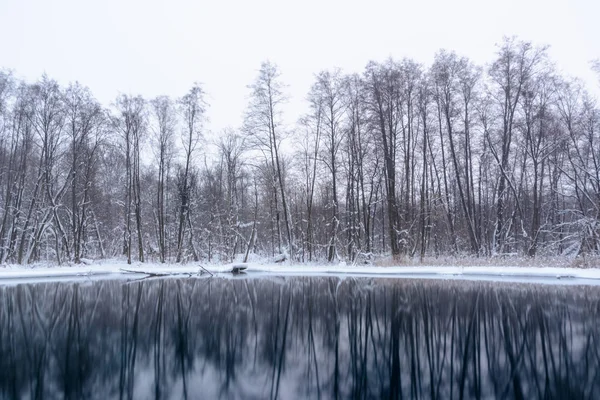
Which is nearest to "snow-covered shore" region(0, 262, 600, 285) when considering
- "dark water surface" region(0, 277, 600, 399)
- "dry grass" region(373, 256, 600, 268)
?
"dry grass" region(373, 256, 600, 268)

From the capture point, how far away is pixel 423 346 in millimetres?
8266

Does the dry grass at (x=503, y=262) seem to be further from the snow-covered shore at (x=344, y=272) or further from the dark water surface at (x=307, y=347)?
the dark water surface at (x=307, y=347)

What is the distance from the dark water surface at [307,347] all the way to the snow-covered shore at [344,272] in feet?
15.0

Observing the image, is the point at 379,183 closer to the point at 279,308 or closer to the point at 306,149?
the point at 306,149

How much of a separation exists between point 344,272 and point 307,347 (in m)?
18.0

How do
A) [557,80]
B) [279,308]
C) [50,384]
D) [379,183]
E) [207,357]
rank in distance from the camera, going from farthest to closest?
[379,183]
[557,80]
[279,308]
[207,357]
[50,384]

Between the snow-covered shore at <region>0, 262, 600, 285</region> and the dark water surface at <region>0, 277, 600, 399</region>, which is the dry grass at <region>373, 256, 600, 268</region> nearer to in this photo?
the snow-covered shore at <region>0, 262, 600, 285</region>

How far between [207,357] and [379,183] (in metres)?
28.9

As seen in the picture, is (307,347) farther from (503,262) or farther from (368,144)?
(368,144)

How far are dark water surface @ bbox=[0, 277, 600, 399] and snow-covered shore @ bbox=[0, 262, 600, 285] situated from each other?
4.56 meters

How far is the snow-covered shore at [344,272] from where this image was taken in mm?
19031

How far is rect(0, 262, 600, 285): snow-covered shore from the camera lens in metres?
19.0

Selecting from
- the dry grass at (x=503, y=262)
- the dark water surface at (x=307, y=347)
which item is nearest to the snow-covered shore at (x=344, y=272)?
the dry grass at (x=503, y=262)

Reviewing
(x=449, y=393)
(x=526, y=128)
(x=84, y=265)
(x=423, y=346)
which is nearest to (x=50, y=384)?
(x=449, y=393)
